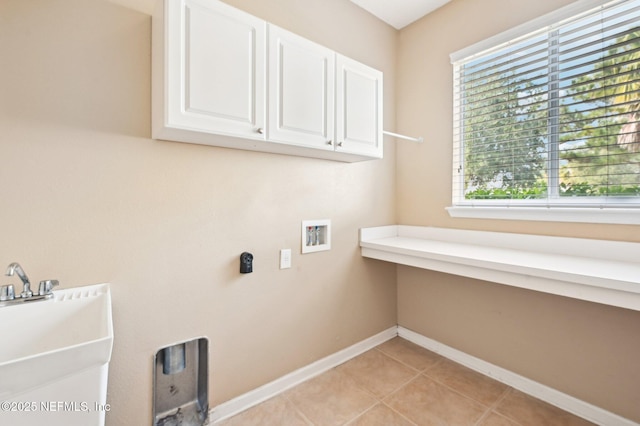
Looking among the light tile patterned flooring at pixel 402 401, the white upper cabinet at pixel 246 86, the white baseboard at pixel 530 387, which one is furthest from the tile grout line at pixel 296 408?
the white upper cabinet at pixel 246 86

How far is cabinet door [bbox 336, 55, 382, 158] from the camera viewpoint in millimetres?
1759

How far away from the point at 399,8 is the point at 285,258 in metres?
2.15

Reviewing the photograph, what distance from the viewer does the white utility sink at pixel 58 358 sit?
2.47 ft

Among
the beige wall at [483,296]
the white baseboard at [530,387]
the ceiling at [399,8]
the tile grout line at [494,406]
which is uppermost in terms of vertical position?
the ceiling at [399,8]

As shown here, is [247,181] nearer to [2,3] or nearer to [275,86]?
[275,86]

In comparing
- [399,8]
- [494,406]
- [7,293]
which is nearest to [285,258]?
[7,293]

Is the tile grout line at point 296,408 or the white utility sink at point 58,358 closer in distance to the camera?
the white utility sink at point 58,358

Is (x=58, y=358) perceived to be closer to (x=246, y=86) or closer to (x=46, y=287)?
(x=46, y=287)

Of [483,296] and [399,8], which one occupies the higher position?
[399,8]

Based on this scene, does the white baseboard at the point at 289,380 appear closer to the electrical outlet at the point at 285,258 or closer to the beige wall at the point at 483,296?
the beige wall at the point at 483,296

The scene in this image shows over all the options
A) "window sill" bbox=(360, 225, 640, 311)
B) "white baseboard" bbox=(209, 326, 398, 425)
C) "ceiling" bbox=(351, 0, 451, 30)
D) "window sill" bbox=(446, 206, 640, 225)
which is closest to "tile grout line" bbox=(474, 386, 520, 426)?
"window sill" bbox=(360, 225, 640, 311)

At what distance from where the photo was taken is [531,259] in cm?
161

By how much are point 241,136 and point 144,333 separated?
41.6 inches

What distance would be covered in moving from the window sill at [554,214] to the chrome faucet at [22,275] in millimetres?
2411
